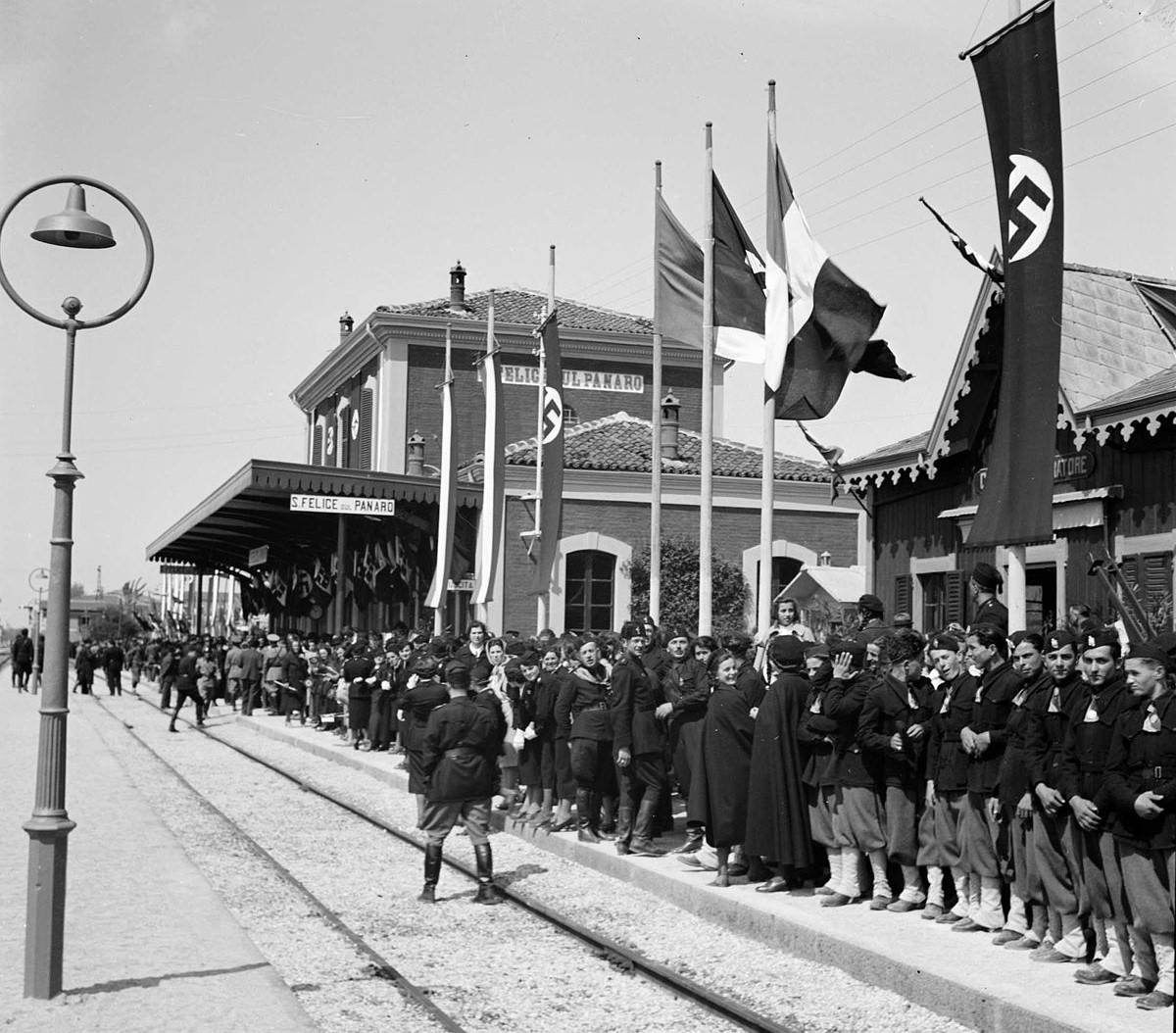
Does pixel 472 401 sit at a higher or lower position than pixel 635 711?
higher

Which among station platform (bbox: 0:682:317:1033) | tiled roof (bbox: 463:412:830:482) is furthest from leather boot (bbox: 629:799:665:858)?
tiled roof (bbox: 463:412:830:482)

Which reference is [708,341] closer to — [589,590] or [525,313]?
[589,590]

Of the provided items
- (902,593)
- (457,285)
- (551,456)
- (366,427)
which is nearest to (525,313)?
(457,285)

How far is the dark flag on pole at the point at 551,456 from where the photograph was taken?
20.7m

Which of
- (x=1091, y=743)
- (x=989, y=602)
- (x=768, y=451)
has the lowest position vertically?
(x=1091, y=743)

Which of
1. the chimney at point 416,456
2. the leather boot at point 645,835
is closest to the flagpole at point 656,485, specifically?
the leather boot at point 645,835

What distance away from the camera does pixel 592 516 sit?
3272cm

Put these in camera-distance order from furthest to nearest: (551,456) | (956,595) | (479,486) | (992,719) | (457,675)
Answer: (479,486), (551,456), (956,595), (457,675), (992,719)

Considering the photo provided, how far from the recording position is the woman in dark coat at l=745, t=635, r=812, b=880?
10.7 m

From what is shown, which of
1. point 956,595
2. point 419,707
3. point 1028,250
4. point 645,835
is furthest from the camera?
point 956,595

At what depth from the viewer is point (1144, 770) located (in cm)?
735

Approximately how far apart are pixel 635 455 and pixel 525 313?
11.3m

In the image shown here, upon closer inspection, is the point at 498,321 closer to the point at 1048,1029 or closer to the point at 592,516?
the point at 592,516

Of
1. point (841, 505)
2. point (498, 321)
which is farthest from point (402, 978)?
point (498, 321)
